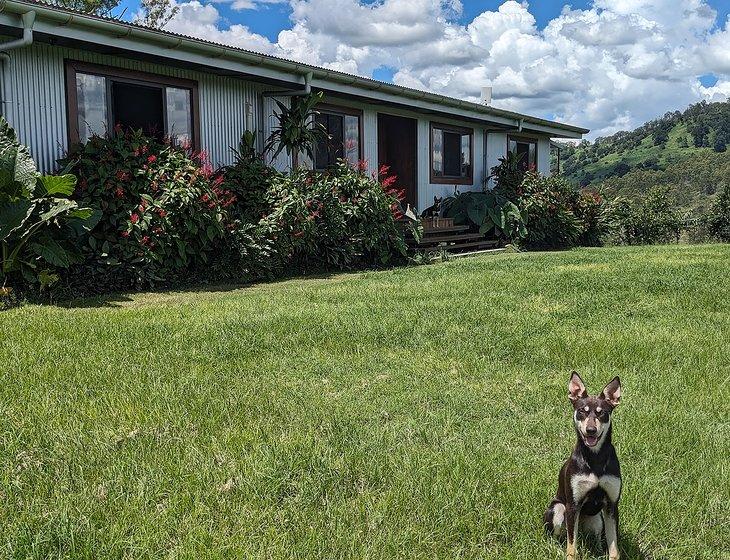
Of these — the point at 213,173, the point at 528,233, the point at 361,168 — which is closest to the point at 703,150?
the point at 528,233

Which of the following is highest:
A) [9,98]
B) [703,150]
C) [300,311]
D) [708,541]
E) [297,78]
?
[703,150]

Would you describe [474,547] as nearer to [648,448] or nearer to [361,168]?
[648,448]

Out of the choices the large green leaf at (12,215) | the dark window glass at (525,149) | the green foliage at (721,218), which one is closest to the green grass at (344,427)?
the large green leaf at (12,215)

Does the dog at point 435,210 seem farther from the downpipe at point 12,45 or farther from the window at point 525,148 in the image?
the downpipe at point 12,45

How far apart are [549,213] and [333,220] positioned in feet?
Result: 25.8

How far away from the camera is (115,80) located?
9.53 m

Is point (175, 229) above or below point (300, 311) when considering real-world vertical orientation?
above

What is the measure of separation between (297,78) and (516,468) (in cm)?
947

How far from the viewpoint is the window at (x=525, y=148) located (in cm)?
2048

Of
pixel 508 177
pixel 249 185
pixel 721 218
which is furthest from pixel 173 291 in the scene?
pixel 721 218

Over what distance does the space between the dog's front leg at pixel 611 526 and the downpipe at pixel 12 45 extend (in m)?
7.71

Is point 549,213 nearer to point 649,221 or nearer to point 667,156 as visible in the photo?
point 649,221

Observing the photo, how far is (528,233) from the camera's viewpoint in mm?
16500

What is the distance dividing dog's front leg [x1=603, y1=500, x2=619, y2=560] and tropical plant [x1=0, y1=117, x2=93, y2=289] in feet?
21.3
